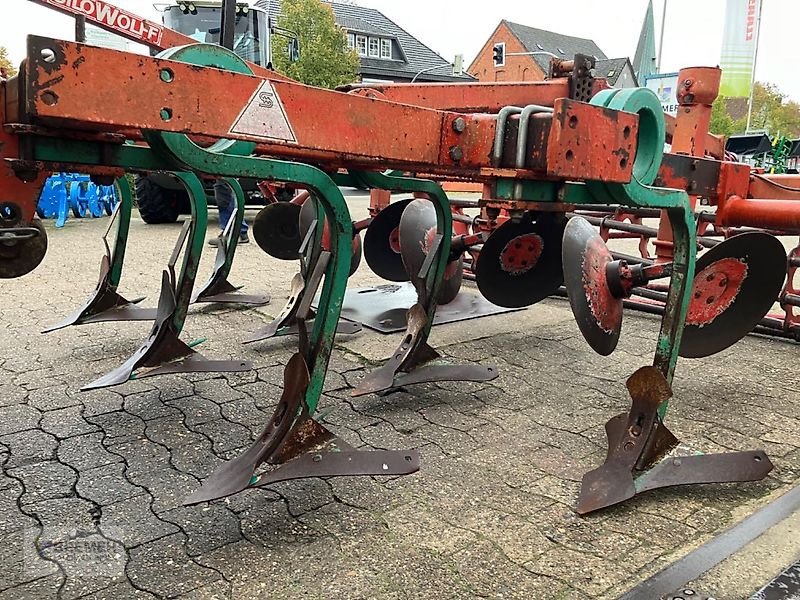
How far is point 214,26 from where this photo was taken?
355 inches

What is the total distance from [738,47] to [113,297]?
25.5 meters

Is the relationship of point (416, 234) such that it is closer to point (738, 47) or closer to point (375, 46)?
point (738, 47)

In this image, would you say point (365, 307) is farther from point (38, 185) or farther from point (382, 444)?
point (38, 185)

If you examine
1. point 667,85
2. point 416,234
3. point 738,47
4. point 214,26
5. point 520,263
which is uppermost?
point 738,47

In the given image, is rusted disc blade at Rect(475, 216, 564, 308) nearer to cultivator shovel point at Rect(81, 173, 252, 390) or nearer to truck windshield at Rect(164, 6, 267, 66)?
cultivator shovel point at Rect(81, 173, 252, 390)

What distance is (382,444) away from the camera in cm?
226

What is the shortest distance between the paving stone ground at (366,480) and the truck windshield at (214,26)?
21.2 ft

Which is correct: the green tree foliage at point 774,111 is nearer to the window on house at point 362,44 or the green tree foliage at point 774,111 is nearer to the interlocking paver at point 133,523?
the window on house at point 362,44

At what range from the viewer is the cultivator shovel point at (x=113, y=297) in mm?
3451

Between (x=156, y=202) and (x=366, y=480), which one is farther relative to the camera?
(x=156, y=202)

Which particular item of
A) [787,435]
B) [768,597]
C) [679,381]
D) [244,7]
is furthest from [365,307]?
[244,7]

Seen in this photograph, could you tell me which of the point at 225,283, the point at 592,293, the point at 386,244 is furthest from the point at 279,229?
the point at 592,293

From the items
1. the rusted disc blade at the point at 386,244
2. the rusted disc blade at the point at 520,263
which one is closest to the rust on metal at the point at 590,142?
the rusted disc blade at the point at 520,263

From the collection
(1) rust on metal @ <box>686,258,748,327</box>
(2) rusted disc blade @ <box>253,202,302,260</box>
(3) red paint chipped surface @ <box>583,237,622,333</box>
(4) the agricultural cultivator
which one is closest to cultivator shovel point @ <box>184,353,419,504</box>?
(4) the agricultural cultivator
